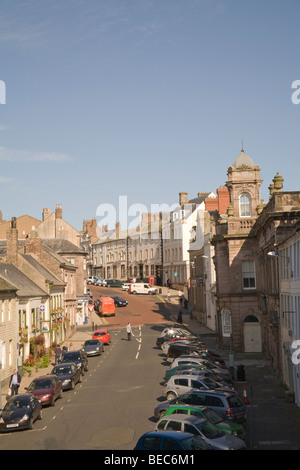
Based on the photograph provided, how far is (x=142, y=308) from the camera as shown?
291ft

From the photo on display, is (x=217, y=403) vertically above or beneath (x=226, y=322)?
beneath

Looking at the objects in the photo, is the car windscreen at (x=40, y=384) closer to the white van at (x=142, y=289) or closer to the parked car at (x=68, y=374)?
the parked car at (x=68, y=374)

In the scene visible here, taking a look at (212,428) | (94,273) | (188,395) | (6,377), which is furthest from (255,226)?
(94,273)

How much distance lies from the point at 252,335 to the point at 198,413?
31.9 m

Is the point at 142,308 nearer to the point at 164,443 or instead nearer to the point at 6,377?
the point at 6,377

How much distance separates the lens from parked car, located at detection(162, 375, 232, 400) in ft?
97.1

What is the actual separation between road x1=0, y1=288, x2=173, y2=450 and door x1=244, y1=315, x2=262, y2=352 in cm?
800

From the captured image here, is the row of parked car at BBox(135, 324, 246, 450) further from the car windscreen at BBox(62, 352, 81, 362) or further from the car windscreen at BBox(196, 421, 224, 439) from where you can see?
the car windscreen at BBox(62, 352, 81, 362)

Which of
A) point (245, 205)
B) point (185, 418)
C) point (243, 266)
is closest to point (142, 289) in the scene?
point (245, 205)

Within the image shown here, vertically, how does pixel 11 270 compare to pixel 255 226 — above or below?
below

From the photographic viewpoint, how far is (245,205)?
55.3 metres

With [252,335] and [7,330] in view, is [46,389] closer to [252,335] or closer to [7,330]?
[7,330]
